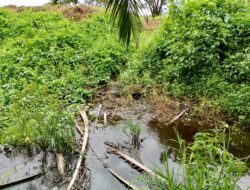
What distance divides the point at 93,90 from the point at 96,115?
41.3 inches

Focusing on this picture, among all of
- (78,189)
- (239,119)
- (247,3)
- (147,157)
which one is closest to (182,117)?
(239,119)

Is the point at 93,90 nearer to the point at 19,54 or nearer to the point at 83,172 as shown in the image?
the point at 19,54

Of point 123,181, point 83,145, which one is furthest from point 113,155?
point 123,181

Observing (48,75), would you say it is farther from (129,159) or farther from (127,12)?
(127,12)

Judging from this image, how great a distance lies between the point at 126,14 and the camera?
129 inches

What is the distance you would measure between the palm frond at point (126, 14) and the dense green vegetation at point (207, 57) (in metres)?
2.59

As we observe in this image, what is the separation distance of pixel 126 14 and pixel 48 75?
3712 mm

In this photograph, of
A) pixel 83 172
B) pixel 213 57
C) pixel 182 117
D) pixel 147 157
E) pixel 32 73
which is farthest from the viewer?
pixel 32 73

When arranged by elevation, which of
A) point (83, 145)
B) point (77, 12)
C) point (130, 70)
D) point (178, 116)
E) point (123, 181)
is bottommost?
point (123, 181)

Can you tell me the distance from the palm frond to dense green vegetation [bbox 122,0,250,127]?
2.59 metres

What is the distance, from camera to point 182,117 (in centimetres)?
532

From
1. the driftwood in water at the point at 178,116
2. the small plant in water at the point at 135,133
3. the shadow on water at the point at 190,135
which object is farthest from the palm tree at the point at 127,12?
the driftwood in water at the point at 178,116

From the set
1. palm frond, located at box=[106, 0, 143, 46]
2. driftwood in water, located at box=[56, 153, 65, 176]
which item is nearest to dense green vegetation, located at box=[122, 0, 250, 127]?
palm frond, located at box=[106, 0, 143, 46]

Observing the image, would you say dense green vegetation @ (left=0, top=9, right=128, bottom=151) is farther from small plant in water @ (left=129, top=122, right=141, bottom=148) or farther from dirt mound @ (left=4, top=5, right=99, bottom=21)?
dirt mound @ (left=4, top=5, right=99, bottom=21)
